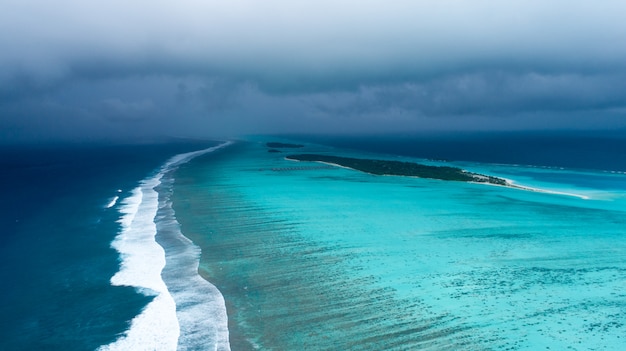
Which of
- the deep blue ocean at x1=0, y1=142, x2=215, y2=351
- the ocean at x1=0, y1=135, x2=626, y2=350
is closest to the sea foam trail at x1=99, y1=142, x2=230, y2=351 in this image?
the ocean at x1=0, y1=135, x2=626, y2=350

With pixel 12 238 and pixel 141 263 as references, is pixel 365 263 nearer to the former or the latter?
pixel 141 263

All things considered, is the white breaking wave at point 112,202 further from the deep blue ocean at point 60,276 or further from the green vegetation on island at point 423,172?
the green vegetation on island at point 423,172

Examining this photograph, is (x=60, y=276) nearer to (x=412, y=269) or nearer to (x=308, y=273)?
(x=308, y=273)

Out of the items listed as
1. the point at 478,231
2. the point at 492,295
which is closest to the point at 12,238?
the point at 492,295

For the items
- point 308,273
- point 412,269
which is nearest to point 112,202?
point 308,273

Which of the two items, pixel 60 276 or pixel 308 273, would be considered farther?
pixel 308 273
